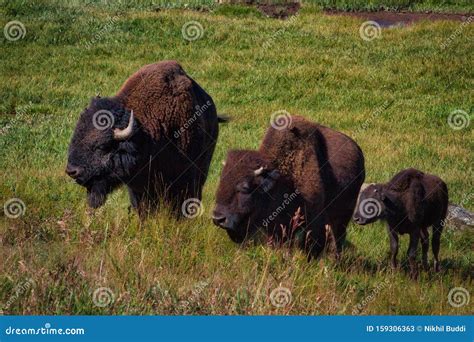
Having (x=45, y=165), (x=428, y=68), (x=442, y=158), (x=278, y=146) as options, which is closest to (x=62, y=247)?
(x=278, y=146)

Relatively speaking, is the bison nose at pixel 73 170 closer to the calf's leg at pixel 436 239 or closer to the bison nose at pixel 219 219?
the bison nose at pixel 219 219

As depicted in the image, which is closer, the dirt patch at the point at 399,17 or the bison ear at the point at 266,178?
the bison ear at the point at 266,178

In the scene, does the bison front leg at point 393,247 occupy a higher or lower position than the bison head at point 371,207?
lower

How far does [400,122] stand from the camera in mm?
20984

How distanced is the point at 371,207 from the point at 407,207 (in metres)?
0.44

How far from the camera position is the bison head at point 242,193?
26.7ft

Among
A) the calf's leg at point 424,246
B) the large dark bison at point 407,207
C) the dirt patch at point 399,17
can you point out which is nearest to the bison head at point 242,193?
the large dark bison at point 407,207

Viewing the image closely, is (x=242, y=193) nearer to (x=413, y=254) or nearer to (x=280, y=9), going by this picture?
(x=413, y=254)

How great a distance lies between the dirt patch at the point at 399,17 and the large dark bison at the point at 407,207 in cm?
2137

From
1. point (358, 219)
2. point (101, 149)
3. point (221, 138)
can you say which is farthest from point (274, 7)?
point (101, 149)

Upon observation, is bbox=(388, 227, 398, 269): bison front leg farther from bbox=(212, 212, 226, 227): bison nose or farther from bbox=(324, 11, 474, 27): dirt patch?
bbox=(324, 11, 474, 27): dirt patch

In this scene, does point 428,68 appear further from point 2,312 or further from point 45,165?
point 2,312

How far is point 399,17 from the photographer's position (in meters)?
33.3

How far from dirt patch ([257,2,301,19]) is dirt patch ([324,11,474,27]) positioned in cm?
139
